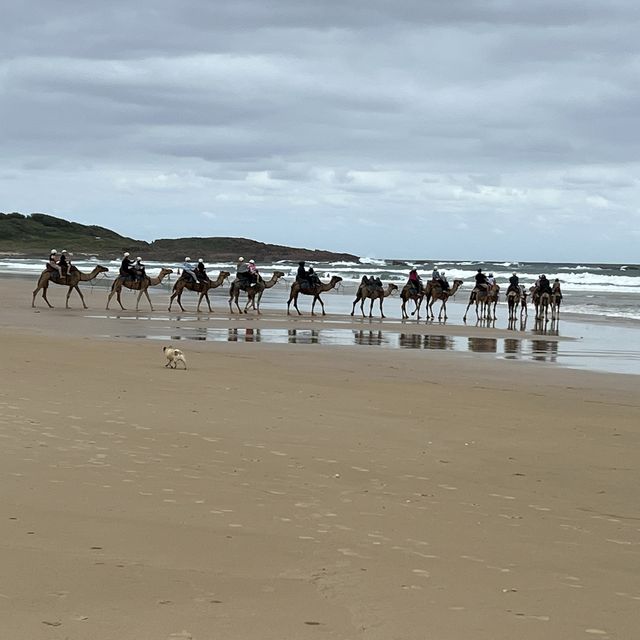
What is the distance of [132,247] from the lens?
5044 inches

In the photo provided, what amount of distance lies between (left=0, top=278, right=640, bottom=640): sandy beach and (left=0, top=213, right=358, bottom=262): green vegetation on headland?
4022 inches

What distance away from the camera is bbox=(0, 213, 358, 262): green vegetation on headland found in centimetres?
11725

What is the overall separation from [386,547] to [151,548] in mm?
1196

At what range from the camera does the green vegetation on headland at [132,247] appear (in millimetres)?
117250

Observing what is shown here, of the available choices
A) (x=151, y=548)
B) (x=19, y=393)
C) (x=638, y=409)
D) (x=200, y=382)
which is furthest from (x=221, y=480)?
(x=638, y=409)

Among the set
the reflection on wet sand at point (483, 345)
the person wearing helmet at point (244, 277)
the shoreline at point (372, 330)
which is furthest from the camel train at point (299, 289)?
the reflection on wet sand at point (483, 345)

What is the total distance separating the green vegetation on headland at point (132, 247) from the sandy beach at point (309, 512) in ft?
335

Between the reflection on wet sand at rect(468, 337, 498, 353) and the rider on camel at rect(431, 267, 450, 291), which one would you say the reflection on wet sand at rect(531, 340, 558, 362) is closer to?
the reflection on wet sand at rect(468, 337, 498, 353)

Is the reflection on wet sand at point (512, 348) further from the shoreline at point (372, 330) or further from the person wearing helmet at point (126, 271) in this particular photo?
the person wearing helmet at point (126, 271)

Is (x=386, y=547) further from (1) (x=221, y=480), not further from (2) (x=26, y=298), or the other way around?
(2) (x=26, y=298)

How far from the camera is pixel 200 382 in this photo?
12.9m

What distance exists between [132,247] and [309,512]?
124 metres

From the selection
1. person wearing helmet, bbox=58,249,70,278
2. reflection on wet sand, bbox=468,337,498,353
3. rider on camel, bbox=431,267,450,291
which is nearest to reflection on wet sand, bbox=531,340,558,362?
reflection on wet sand, bbox=468,337,498,353

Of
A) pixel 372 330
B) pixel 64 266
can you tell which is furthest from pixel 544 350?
pixel 64 266
